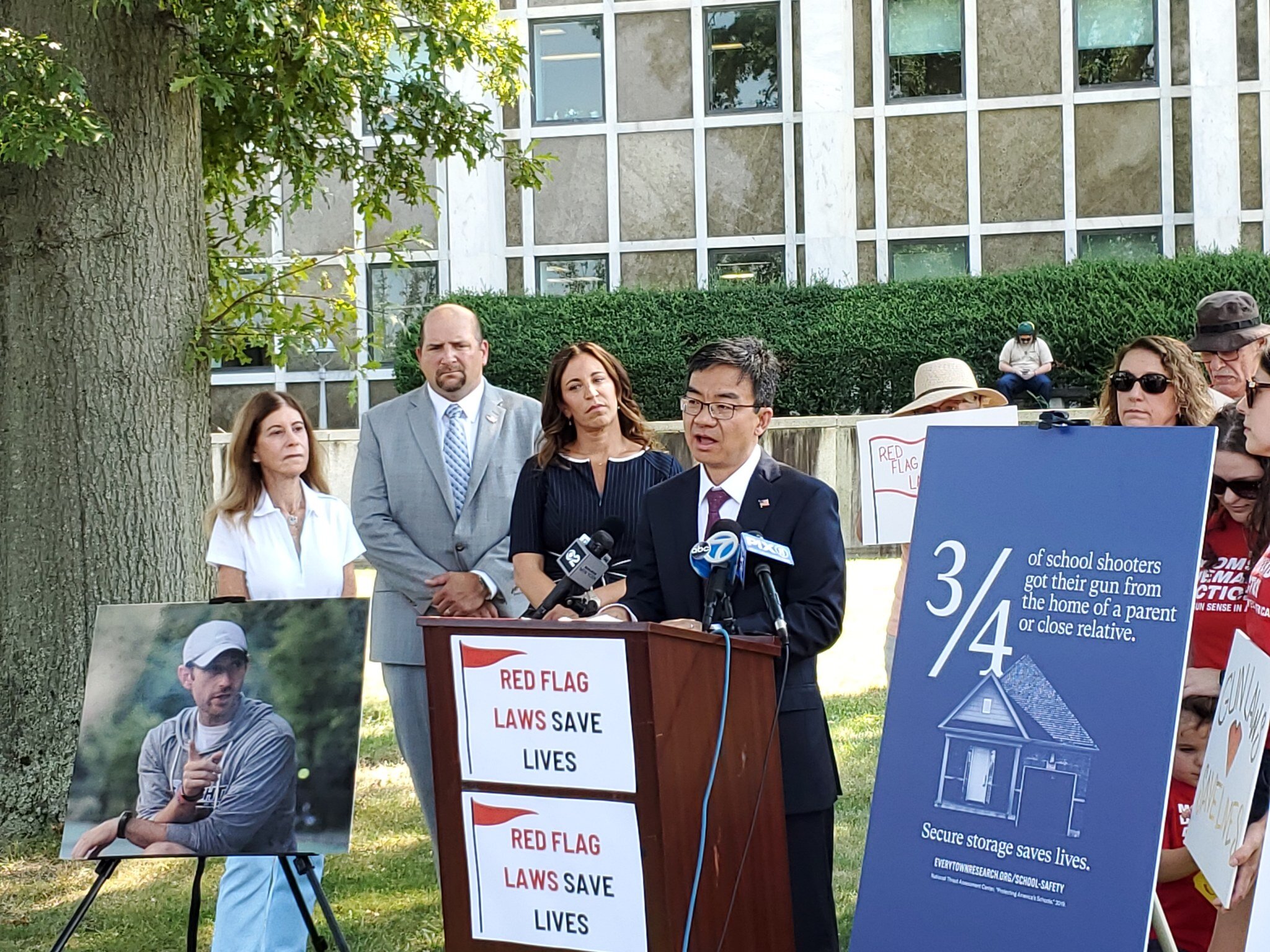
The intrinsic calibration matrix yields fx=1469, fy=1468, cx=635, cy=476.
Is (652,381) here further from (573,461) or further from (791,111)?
(573,461)

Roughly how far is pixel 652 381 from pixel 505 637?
16.0 m

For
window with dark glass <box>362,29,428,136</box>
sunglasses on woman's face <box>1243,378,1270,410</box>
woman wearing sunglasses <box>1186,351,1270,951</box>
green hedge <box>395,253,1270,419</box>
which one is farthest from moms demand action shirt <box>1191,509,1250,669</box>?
green hedge <box>395,253,1270,419</box>

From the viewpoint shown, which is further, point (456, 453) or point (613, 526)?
point (456, 453)

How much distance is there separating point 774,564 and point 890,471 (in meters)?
1.75

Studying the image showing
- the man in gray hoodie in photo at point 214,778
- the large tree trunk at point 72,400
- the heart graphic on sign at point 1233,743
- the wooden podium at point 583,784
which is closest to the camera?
the heart graphic on sign at point 1233,743

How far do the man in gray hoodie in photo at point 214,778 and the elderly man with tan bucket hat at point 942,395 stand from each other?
273cm

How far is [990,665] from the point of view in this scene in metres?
3.70

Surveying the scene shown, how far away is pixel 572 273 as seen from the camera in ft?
75.3

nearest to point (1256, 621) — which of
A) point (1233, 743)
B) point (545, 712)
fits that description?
point (1233, 743)

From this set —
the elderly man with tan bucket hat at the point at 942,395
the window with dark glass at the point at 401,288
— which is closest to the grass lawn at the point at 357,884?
the elderly man with tan bucket hat at the point at 942,395

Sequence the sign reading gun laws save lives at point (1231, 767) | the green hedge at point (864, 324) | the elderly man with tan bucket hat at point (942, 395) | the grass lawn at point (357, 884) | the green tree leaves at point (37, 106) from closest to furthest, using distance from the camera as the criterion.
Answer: the sign reading gun laws save lives at point (1231, 767) → the grass lawn at point (357, 884) → the elderly man with tan bucket hat at point (942, 395) → the green tree leaves at point (37, 106) → the green hedge at point (864, 324)

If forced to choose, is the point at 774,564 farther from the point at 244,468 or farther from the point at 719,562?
the point at 244,468

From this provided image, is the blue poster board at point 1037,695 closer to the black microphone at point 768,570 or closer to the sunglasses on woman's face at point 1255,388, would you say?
the sunglasses on woman's face at point 1255,388

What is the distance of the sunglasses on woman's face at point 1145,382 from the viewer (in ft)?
16.3
